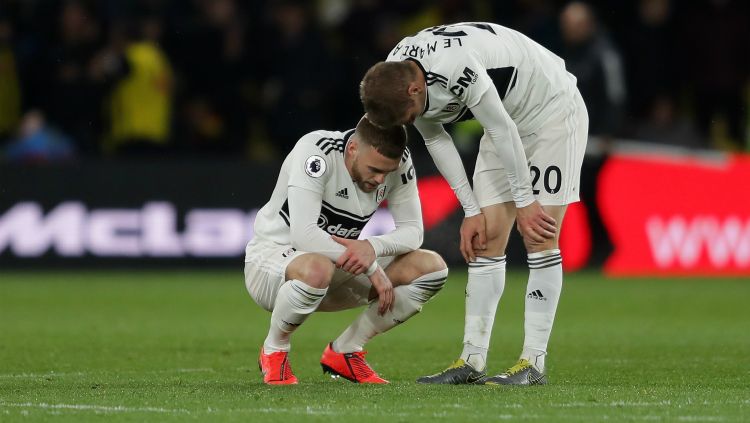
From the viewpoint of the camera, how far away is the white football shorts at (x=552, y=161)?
Answer: 7242mm

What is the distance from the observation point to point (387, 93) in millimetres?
6586

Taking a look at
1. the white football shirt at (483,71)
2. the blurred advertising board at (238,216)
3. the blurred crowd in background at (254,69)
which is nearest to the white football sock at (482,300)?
the white football shirt at (483,71)

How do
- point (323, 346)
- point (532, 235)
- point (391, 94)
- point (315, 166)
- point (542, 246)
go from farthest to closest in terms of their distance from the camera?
point (323, 346), point (542, 246), point (532, 235), point (315, 166), point (391, 94)

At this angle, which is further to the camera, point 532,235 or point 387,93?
point 532,235

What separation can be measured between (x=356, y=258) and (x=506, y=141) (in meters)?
0.92

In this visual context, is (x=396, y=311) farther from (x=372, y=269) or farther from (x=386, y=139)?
(x=386, y=139)

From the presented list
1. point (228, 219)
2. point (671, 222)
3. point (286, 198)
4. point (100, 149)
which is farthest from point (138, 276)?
point (286, 198)

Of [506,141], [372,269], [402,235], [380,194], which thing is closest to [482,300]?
[402,235]

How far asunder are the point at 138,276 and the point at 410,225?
27.2ft

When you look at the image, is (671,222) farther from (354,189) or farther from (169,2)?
(354,189)

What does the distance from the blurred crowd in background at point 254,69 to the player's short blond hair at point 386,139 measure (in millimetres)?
9400

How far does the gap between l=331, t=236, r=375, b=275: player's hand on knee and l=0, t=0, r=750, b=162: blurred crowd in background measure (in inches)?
Result: 368

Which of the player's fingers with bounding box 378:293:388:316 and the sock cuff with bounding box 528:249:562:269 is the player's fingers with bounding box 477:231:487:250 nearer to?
→ the sock cuff with bounding box 528:249:562:269

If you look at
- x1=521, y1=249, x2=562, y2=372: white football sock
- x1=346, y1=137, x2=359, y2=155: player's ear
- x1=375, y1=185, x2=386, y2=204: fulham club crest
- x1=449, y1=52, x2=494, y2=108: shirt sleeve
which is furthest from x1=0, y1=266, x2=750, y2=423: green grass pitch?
x1=449, y1=52, x2=494, y2=108: shirt sleeve
